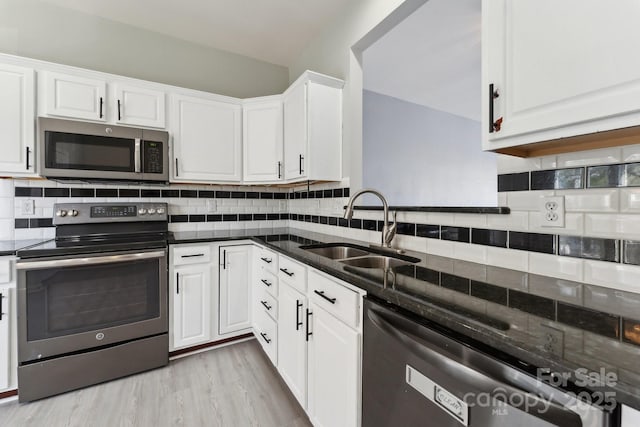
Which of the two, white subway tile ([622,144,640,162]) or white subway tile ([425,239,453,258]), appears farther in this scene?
white subway tile ([425,239,453,258])

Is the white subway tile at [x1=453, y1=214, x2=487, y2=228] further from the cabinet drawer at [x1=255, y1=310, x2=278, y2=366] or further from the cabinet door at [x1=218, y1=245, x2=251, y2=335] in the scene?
the cabinet door at [x1=218, y1=245, x2=251, y2=335]

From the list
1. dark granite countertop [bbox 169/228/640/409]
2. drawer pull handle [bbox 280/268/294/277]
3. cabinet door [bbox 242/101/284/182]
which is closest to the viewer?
dark granite countertop [bbox 169/228/640/409]

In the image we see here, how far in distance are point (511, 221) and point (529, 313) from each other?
559 millimetres

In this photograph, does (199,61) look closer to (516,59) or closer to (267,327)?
(267,327)

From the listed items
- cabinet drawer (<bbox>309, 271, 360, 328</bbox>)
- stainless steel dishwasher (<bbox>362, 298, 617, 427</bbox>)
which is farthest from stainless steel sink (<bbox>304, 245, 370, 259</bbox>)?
stainless steel dishwasher (<bbox>362, 298, 617, 427</bbox>)

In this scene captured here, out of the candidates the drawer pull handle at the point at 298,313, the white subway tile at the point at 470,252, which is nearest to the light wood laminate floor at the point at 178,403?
the drawer pull handle at the point at 298,313

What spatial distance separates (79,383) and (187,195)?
59.6 inches

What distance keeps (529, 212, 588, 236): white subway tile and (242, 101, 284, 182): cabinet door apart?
187 cm

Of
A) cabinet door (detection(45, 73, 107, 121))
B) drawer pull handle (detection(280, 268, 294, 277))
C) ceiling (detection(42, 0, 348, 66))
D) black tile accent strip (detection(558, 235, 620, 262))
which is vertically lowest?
drawer pull handle (detection(280, 268, 294, 277))

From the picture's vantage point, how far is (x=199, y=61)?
8.86ft

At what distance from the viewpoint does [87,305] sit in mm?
1802

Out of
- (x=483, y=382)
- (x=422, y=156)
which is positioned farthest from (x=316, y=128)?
(x=422, y=156)

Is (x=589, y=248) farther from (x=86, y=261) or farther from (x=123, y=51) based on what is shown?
(x=123, y=51)

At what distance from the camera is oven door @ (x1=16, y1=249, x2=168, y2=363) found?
5.44 ft
